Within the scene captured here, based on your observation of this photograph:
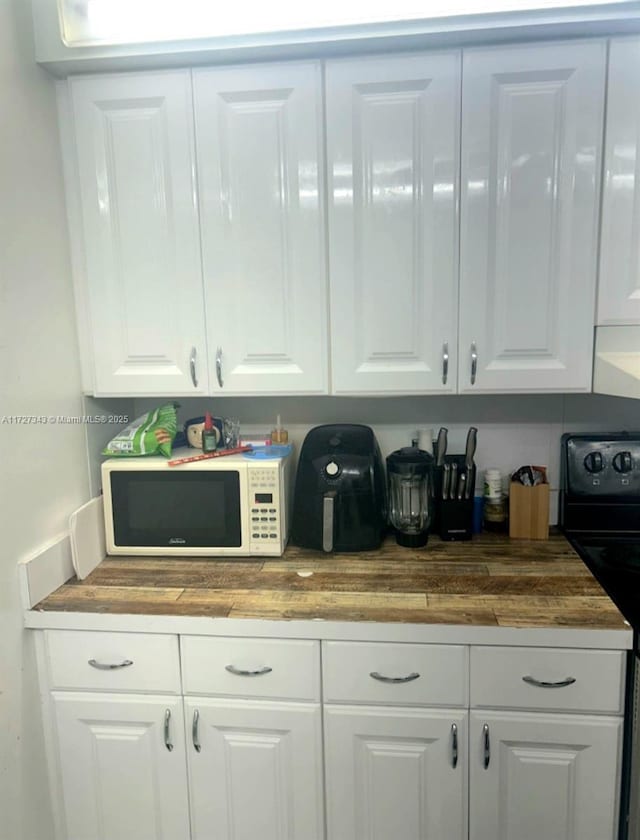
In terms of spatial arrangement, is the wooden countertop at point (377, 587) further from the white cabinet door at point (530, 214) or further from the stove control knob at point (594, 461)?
the white cabinet door at point (530, 214)

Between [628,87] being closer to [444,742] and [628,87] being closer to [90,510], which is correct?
[444,742]

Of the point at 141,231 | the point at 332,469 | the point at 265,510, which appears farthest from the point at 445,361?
the point at 141,231

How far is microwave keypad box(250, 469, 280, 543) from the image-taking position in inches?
62.8

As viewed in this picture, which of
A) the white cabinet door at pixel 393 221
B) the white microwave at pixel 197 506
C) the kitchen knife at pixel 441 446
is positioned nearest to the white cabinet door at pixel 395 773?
the white microwave at pixel 197 506

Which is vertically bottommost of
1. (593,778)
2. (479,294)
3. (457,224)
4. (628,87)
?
(593,778)

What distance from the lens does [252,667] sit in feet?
4.49

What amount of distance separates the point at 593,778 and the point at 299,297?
1384 millimetres

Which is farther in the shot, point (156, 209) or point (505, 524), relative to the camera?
point (505, 524)

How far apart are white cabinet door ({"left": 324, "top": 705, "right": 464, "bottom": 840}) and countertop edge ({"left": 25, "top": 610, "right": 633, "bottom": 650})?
19cm

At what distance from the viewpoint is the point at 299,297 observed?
1556mm

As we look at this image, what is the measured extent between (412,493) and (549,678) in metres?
0.59

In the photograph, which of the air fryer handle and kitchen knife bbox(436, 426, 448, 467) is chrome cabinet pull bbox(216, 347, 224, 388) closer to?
the air fryer handle

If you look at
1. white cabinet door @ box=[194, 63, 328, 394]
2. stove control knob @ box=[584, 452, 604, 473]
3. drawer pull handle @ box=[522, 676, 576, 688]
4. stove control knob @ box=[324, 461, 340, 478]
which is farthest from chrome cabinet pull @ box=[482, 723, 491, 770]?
white cabinet door @ box=[194, 63, 328, 394]

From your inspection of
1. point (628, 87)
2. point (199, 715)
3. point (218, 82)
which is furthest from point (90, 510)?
point (628, 87)
